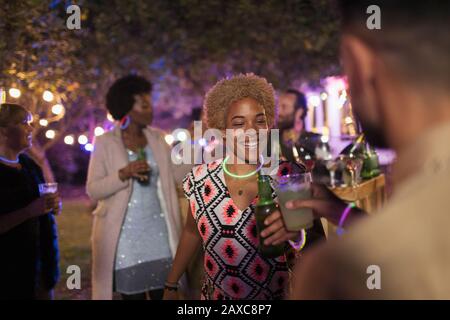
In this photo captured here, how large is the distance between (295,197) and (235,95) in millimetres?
1211

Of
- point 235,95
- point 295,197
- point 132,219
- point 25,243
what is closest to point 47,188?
point 25,243

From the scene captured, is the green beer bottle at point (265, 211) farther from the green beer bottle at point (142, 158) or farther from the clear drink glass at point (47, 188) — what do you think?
the green beer bottle at point (142, 158)

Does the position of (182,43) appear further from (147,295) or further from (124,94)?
(147,295)

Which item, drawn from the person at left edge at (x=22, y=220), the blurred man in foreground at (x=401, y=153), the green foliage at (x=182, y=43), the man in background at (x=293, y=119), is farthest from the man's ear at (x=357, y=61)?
the green foliage at (x=182, y=43)

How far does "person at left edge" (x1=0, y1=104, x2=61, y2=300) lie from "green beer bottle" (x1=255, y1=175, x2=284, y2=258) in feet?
6.81

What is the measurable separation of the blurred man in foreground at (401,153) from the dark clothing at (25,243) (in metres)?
3.26

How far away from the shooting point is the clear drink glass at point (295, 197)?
182cm

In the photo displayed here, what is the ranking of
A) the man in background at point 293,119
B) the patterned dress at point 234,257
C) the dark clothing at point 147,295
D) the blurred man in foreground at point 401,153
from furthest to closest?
the man in background at point 293,119
the dark clothing at point 147,295
the patterned dress at point 234,257
the blurred man in foreground at point 401,153

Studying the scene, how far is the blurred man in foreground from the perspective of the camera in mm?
926

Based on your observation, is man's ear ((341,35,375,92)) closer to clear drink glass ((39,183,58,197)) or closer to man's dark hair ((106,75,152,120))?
clear drink glass ((39,183,58,197))

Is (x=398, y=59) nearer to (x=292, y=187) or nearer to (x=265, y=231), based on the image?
(x=292, y=187)

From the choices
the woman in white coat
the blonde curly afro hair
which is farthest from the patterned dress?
the woman in white coat

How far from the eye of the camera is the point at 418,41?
1.02m
